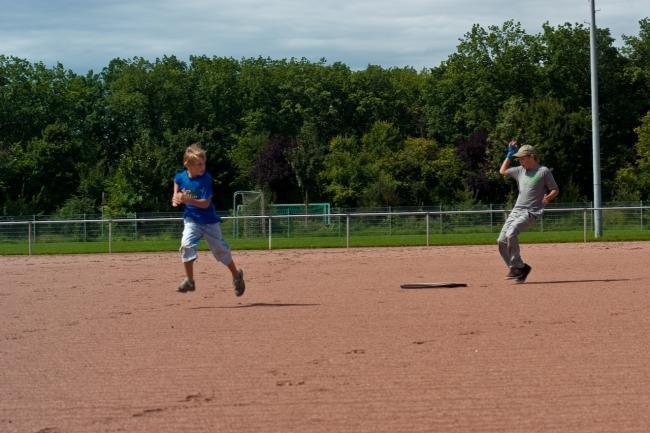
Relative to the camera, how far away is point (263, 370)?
699 centimetres

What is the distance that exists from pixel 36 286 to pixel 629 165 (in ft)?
190

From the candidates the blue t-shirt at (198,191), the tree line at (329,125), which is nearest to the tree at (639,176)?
the tree line at (329,125)

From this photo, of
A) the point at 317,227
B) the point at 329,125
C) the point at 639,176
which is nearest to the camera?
the point at 317,227

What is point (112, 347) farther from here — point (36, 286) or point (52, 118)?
point (52, 118)

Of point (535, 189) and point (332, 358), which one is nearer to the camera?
point (332, 358)

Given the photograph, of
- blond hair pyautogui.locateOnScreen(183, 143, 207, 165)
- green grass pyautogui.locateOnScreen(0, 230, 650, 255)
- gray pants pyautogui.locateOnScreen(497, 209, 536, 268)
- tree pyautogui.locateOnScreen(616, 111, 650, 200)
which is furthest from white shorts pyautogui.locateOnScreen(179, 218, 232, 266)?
tree pyautogui.locateOnScreen(616, 111, 650, 200)

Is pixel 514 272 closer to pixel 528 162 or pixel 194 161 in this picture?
pixel 528 162

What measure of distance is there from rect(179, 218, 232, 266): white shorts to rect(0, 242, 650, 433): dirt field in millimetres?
567

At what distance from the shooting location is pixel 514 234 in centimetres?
1361

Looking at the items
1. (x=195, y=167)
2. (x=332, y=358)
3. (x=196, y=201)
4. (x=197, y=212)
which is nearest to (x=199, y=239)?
(x=197, y=212)

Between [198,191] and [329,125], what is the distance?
73527mm

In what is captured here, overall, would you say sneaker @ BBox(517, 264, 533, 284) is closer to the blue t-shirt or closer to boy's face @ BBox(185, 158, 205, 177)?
the blue t-shirt

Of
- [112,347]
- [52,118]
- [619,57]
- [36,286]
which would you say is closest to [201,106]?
[52,118]

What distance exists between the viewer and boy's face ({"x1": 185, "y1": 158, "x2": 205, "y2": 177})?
1183 cm
